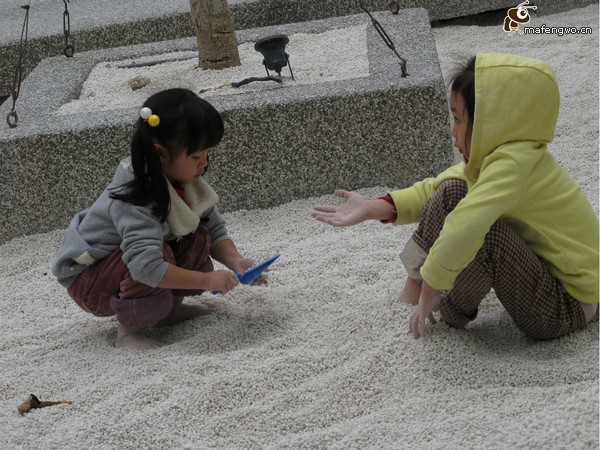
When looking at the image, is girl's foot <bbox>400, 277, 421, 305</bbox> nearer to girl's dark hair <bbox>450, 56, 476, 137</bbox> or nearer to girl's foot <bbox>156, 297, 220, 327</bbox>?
girl's dark hair <bbox>450, 56, 476, 137</bbox>

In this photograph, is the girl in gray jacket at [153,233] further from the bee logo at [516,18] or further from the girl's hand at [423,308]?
the bee logo at [516,18]

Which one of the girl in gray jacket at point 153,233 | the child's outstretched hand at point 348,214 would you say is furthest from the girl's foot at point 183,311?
the child's outstretched hand at point 348,214

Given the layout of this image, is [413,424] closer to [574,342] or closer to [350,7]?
[574,342]

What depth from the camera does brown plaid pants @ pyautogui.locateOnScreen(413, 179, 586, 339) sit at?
5.84ft

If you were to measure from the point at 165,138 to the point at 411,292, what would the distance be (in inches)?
30.7

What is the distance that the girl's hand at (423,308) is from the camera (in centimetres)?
184

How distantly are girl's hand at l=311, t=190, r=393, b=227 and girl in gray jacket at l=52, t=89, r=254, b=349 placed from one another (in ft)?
1.03

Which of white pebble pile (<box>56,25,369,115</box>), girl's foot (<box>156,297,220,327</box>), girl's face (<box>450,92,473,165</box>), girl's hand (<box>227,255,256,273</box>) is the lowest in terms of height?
girl's foot (<box>156,297,220,327</box>)

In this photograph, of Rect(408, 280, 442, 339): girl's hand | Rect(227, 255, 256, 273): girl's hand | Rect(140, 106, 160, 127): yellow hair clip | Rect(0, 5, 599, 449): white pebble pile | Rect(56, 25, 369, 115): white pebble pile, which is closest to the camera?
Rect(0, 5, 599, 449): white pebble pile

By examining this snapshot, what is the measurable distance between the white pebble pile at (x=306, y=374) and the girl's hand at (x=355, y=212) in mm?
265

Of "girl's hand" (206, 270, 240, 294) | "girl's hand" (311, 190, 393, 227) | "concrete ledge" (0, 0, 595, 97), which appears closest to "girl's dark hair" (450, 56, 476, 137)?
"girl's hand" (311, 190, 393, 227)

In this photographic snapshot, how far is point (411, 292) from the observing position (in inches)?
83.3

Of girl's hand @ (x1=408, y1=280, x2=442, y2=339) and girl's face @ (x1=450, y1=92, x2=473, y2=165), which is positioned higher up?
girl's face @ (x1=450, y1=92, x2=473, y2=165)

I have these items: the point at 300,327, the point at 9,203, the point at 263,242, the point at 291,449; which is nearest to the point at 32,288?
the point at 9,203
